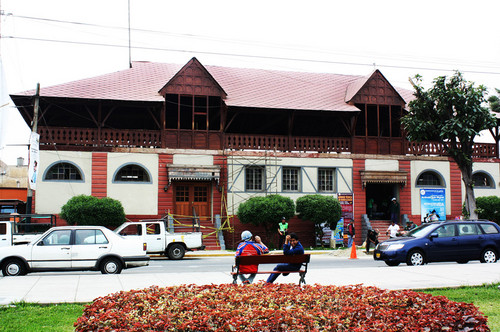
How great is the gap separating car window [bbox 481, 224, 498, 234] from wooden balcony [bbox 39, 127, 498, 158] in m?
14.6

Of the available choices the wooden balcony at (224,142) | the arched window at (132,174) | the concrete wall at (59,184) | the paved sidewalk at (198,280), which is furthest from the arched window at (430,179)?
the concrete wall at (59,184)

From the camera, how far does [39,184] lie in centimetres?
2881

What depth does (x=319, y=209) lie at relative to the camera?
29.7m

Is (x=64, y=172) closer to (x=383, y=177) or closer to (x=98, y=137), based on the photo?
(x=98, y=137)

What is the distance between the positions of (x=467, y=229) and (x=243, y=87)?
1855 cm

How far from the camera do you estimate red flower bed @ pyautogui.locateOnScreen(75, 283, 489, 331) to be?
6.16 m

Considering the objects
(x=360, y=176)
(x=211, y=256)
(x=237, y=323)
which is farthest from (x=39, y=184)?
(x=237, y=323)

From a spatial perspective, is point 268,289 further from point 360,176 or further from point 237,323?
point 360,176

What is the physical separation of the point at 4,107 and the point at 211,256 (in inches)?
730

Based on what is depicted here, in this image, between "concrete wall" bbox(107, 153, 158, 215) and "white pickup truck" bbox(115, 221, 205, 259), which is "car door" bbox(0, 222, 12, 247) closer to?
"white pickup truck" bbox(115, 221, 205, 259)

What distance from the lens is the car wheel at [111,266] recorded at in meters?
15.8

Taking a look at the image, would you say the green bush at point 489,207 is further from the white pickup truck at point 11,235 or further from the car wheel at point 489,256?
the white pickup truck at point 11,235

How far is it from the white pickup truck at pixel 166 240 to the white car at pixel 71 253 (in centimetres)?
589

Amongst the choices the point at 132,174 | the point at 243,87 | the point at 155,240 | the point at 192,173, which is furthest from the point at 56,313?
the point at 243,87
